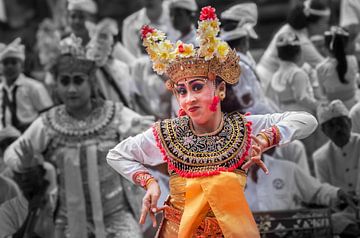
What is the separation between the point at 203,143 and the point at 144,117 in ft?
6.07

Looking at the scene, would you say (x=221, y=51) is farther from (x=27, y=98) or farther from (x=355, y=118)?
(x=27, y=98)

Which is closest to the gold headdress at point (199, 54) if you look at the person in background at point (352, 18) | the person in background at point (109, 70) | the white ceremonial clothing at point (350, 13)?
the person in background at point (109, 70)

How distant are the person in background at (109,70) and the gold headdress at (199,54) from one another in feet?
7.90

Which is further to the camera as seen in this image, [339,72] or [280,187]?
[339,72]

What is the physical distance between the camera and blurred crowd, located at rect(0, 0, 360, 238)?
21.0 ft

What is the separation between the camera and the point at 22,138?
6.58 m

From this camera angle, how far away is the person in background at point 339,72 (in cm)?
702

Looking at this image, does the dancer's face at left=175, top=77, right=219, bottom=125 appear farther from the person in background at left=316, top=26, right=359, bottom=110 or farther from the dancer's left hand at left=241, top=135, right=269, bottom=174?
the person in background at left=316, top=26, right=359, bottom=110

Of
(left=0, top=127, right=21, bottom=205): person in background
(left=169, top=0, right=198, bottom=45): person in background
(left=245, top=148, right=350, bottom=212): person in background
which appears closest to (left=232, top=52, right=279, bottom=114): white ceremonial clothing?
(left=245, top=148, right=350, bottom=212): person in background

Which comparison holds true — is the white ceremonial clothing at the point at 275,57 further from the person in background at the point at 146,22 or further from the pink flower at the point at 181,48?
the pink flower at the point at 181,48

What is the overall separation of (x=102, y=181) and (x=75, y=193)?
0.70 ft

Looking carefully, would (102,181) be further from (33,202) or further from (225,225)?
(225,225)

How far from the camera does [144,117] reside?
6.48 m

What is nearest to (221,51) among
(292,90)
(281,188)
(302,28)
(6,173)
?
(281,188)
